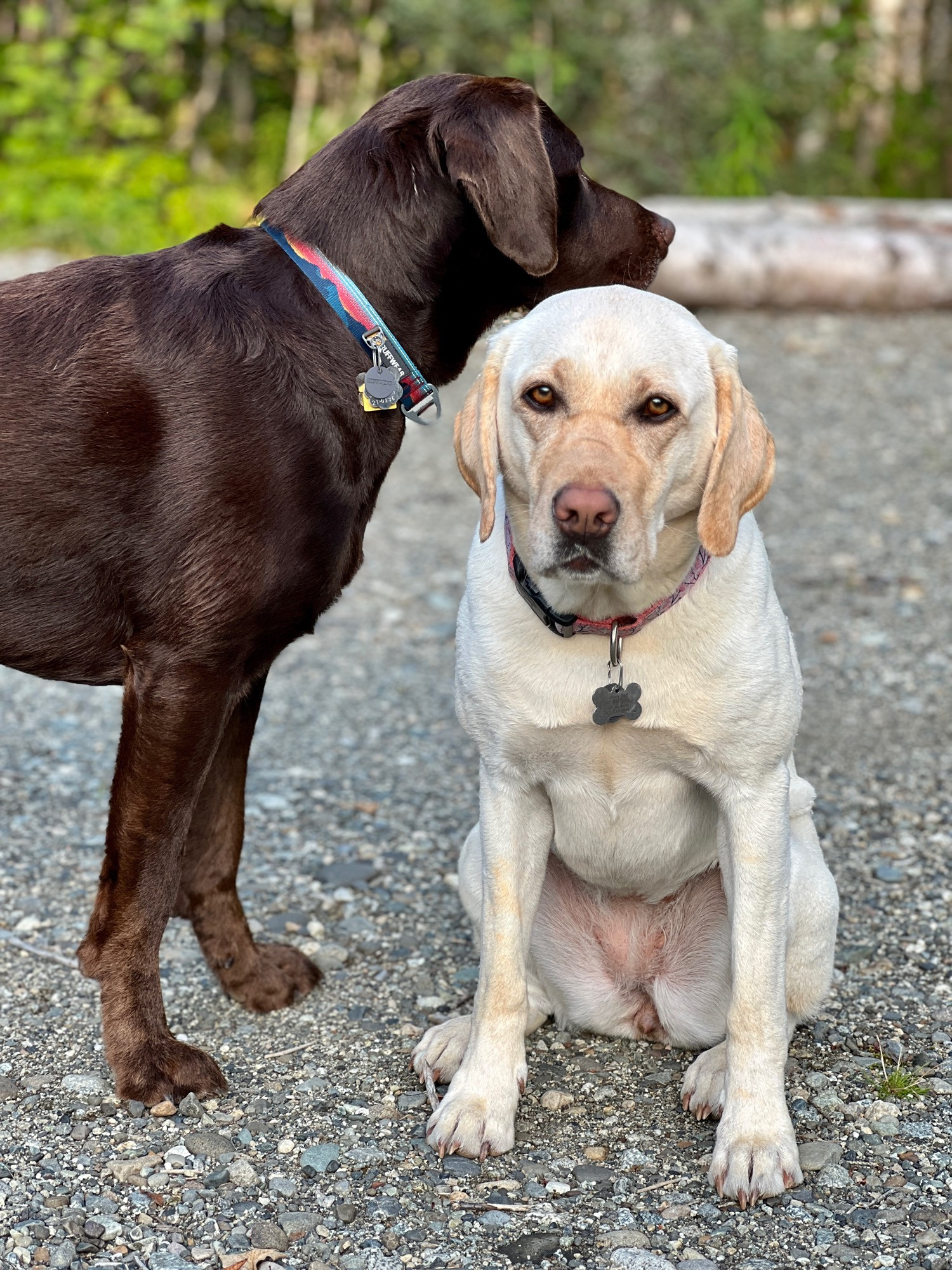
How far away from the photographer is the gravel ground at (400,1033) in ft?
7.75

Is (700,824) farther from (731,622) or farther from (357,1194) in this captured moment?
(357,1194)

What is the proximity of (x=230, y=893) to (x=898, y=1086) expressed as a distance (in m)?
1.40

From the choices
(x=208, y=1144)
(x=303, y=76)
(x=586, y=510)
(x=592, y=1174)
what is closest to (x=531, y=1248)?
(x=592, y=1174)

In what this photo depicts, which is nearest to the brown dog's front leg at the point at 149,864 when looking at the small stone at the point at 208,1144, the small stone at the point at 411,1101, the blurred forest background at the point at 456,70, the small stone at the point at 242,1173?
the small stone at the point at 208,1144

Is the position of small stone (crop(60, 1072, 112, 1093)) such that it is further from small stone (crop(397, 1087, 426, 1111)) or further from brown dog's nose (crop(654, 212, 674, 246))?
brown dog's nose (crop(654, 212, 674, 246))

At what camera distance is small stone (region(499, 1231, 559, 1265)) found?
2.29 metres

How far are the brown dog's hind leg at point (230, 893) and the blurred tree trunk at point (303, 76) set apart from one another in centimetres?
1018

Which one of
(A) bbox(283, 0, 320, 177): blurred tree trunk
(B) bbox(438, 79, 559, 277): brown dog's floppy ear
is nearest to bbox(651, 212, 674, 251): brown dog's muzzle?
(B) bbox(438, 79, 559, 277): brown dog's floppy ear

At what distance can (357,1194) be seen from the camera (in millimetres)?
2455

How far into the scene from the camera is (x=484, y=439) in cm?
242

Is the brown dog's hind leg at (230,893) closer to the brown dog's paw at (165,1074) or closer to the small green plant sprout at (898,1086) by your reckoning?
the brown dog's paw at (165,1074)

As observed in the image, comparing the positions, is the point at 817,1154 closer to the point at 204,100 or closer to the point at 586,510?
the point at 586,510

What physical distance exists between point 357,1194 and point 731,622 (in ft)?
3.86

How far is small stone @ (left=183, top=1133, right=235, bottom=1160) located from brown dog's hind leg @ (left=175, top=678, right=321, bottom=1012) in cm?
48
